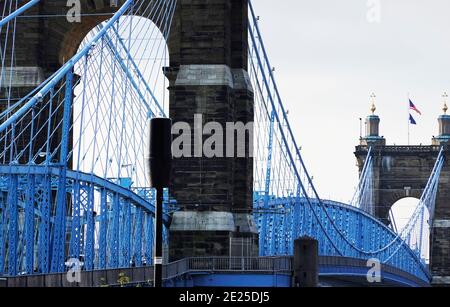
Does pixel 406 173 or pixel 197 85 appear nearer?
pixel 197 85

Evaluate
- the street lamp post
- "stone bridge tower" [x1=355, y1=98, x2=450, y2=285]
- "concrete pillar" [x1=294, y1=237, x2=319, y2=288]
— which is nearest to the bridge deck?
"concrete pillar" [x1=294, y1=237, x2=319, y2=288]

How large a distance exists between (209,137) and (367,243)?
70.0 m

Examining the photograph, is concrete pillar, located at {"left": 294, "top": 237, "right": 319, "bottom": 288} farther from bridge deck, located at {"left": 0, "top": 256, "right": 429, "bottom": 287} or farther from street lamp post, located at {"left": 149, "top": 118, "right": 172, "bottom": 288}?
street lamp post, located at {"left": 149, "top": 118, "right": 172, "bottom": 288}

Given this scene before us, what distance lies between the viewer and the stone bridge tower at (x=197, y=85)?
196 feet

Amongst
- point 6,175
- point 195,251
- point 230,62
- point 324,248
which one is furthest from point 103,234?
point 324,248

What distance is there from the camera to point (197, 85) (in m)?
60.4

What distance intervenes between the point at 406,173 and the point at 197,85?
95975 mm

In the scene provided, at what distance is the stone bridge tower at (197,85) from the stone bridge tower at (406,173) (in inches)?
3581

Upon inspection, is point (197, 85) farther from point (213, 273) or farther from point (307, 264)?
point (307, 264)

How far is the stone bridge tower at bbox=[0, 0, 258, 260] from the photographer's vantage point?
5972 centimetres

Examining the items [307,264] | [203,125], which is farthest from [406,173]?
[307,264]

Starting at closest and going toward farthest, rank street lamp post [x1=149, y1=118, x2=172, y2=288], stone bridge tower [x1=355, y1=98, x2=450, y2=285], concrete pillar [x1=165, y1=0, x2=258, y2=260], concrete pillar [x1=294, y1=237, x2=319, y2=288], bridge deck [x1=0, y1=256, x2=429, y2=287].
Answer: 1. street lamp post [x1=149, y1=118, x2=172, y2=288]
2. bridge deck [x1=0, y1=256, x2=429, y2=287]
3. concrete pillar [x1=294, y1=237, x2=319, y2=288]
4. concrete pillar [x1=165, y1=0, x2=258, y2=260]
5. stone bridge tower [x1=355, y1=98, x2=450, y2=285]

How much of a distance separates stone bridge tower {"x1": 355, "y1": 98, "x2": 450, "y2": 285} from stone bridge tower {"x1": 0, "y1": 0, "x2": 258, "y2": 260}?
9095 cm
